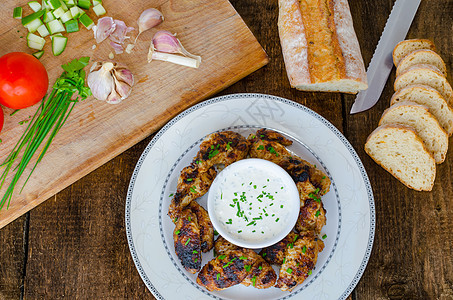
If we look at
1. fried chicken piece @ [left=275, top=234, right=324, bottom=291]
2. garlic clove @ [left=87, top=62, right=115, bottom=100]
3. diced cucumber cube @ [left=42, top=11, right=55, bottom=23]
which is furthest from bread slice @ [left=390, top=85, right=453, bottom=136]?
diced cucumber cube @ [left=42, top=11, right=55, bottom=23]

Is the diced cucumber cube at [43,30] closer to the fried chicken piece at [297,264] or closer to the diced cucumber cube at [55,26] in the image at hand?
the diced cucumber cube at [55,26]

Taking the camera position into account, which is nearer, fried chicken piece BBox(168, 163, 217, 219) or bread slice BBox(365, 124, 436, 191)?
fried chicken piece BBox(168, 163, 217, 219)

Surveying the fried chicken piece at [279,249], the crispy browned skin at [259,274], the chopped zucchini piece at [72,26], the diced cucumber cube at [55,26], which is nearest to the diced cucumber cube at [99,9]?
the chopped zucchini piece at [72,26]

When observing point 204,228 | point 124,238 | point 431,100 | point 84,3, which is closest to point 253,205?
point 204,228

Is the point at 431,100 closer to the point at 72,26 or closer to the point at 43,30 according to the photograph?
the point at 72,26

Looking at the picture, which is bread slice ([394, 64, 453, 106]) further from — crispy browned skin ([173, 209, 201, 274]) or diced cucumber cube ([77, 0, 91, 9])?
diced cucumber cube ([77, 0, 91, 9])

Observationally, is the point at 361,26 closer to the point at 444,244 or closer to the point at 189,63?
the point at 189,63

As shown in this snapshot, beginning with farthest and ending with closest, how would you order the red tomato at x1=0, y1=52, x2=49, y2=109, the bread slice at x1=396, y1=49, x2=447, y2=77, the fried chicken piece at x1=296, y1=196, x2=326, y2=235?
the bread slice at x1=396, y1=49, x2=447, y2=77, the red tomato at x1=0, y1=52, x2=49, y2=109, the fried chicken piece at x1=296, y1=196, x2=326, y2=235
